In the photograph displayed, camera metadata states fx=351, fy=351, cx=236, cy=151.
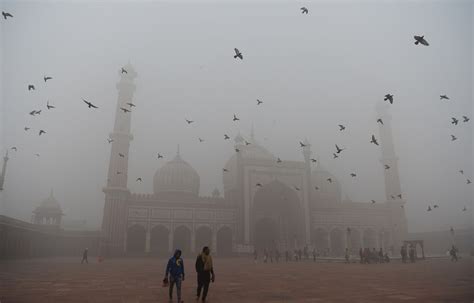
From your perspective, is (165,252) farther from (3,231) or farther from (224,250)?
(3,231)

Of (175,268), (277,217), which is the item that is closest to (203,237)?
(277,217)

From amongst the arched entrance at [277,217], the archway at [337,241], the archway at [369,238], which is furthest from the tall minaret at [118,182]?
the archway at [369,238]

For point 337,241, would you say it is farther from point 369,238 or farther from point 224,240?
point 224,240

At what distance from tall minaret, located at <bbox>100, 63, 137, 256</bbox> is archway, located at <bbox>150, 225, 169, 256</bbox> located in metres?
3.41

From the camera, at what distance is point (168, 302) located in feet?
19.6

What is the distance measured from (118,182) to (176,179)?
25.5 ft

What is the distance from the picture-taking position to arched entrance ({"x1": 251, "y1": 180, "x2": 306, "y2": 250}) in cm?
3488

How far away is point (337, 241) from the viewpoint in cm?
3716

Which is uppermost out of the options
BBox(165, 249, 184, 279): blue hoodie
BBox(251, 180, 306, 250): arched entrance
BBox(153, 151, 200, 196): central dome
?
BBox(153, 151, 200, 196): central dome

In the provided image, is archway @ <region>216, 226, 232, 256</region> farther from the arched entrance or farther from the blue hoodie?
the blue hoodie

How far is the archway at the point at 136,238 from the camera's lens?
1185 inches

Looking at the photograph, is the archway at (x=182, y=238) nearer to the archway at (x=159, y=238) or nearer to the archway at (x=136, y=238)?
the archway at (x=159, y=238)

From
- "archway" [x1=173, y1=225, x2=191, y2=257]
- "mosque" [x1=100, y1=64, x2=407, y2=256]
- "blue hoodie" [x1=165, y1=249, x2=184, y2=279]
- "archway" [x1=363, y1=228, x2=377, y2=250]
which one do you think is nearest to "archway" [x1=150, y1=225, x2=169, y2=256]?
"mosque" [x1=100, y1=64, x2=407, y2=256]

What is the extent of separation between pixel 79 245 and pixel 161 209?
23.3 feet
